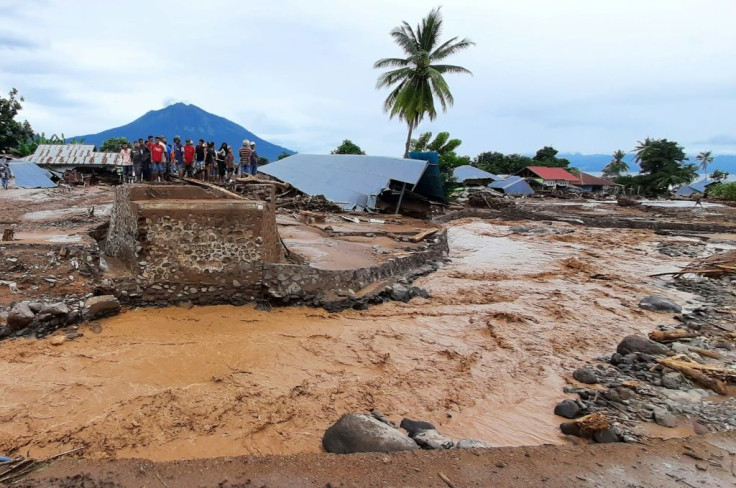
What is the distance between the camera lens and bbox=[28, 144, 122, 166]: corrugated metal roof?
2388 cm

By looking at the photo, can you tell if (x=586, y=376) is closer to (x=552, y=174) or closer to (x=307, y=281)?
(x=307, y=281)

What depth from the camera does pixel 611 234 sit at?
1802cm

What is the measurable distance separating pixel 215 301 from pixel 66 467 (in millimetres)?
3636

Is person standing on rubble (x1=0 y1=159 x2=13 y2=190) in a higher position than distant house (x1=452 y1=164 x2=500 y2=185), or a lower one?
lower

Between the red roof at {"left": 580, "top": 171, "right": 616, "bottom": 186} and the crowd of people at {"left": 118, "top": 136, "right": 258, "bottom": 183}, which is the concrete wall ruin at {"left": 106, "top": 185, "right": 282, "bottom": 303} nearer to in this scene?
the crowd of people at {"left": 118, "top": 136, "right": 258, "bottom": 183}

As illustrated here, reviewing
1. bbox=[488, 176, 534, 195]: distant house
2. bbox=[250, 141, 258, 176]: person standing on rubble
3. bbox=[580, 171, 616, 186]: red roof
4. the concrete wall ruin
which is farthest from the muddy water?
bbox=[580, 171, 616, 186]: red roof

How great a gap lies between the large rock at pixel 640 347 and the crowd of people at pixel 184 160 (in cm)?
1189

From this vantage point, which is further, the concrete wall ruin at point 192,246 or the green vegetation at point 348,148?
the green vegetation at point 348,148

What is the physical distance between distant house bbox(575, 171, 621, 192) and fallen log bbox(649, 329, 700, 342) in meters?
46.8

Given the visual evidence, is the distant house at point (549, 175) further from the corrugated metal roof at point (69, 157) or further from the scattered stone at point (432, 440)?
the scattered stone at point (432, 440)

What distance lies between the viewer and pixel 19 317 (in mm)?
5277

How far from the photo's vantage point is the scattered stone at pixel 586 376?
500 centimetres

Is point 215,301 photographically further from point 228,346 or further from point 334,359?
point 334,359

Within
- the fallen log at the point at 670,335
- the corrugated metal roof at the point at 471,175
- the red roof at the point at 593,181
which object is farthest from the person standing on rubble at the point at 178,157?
the red roof at the point at 593,181
